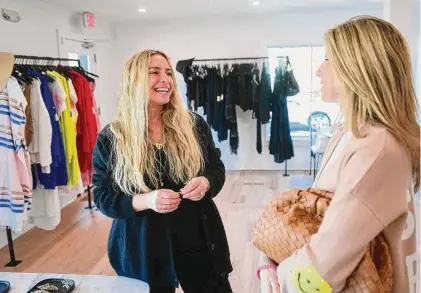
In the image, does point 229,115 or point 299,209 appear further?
point 229,115

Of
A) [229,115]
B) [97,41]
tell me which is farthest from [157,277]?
[97,41]

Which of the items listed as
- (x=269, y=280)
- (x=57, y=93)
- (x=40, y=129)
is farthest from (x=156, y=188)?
(x=57, y=93)

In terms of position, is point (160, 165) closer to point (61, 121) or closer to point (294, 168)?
point (61, 121)

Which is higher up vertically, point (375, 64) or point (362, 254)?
point (375, 64)

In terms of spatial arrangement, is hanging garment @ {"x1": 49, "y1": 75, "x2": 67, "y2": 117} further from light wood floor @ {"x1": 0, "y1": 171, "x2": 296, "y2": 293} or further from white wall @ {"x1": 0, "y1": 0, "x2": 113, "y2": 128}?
light wood floor @ {"x1": 0, "y1": 171, "x2": 296, "y2": 293}

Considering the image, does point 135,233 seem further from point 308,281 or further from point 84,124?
point 84,124

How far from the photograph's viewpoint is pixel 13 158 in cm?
294

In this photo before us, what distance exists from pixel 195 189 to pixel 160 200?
0.16m

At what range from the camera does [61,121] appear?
140 inches

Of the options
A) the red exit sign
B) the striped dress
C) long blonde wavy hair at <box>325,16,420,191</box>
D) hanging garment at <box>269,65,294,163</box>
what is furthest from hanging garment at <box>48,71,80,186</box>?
long blonde wavy hair at <box>325,16,420,191</box>

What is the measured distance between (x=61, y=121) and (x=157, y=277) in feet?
7.94

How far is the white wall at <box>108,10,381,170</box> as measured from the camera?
18.8 ft

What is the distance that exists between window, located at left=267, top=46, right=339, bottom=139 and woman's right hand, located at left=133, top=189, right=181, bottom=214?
4587 millimetres

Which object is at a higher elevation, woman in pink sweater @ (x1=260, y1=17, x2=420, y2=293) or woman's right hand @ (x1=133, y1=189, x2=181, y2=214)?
woman in pink sweater @ (x1=260, y1=17, x2=420, y2=293)
